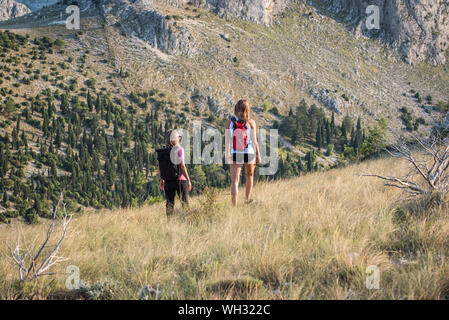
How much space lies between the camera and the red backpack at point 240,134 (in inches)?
210

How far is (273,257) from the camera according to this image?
8.61 ft

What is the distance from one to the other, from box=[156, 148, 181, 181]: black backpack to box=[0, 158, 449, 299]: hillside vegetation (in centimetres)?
122

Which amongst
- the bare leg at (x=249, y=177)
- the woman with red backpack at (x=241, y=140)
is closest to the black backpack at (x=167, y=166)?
the woman with red backpack at (x=241, y=140)

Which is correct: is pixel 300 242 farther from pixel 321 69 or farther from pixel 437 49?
pixel 437 49

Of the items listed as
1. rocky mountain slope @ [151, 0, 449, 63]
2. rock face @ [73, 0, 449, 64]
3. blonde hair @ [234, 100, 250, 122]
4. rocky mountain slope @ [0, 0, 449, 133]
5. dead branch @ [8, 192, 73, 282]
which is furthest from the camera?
rocky mountain slope @ [151, 0, 449, 63]

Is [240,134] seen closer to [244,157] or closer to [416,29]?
[244,157]

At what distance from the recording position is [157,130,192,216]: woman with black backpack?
5298mm

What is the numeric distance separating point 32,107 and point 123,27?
47054 mm

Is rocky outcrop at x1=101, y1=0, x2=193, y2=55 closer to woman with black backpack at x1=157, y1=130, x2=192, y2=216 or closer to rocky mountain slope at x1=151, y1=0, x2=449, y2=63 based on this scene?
rocky mountain slope at x1=151, y1=0, x2=449, y2=63

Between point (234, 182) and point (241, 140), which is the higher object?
point (241, 140)

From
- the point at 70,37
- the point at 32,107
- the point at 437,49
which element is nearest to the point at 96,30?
the point at 70,37

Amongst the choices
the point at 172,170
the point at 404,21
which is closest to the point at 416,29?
the point at 404,21

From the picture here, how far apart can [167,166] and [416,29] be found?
167 m

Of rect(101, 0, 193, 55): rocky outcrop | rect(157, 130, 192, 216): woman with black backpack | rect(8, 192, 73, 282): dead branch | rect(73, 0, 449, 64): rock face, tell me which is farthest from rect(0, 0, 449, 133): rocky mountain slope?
rect(8, 192, 73, 282): dead branch
